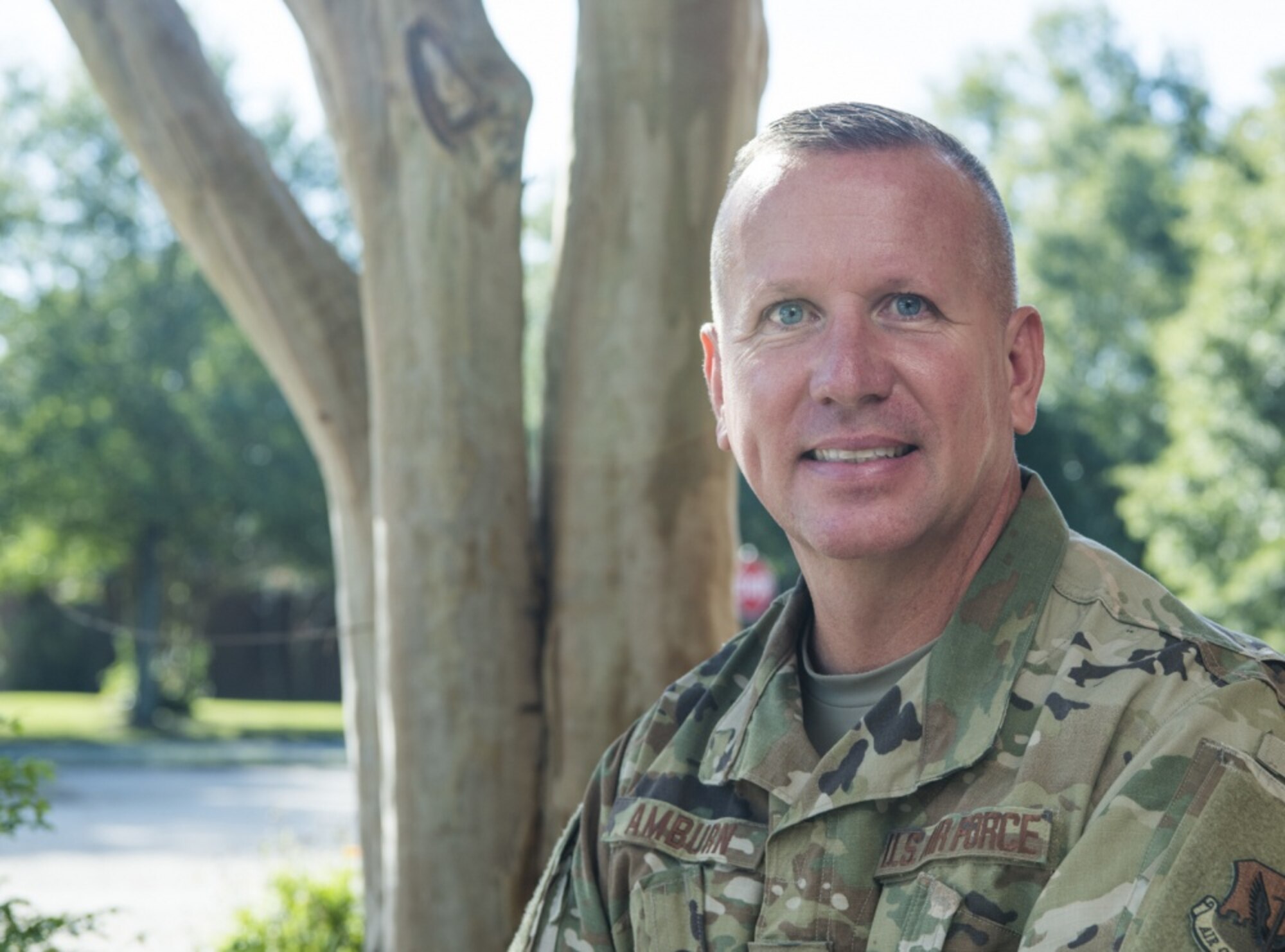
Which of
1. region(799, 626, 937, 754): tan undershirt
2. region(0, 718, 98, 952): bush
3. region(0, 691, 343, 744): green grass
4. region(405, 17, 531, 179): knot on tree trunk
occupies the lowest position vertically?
region(0, 691, 343, 744): green grass

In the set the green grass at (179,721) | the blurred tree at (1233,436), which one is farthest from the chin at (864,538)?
the green grass at (179,721)

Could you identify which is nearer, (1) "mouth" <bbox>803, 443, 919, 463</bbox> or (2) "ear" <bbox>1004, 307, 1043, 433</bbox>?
(1) "mouth" <bbox>803, 443, 919, 463</bbox>

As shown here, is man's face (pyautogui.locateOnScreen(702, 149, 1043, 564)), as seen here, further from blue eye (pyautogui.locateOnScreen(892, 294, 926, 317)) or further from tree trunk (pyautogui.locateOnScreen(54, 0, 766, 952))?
tree trunk (pyautogui.locateOnScreen(54, 0, 766, 952))

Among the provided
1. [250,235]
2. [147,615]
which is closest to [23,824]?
[250,235]

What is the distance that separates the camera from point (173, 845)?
12680mm

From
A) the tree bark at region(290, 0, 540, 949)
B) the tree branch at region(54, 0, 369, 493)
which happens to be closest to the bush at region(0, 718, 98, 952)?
the tree bark at region(290, 0, 540, 949)

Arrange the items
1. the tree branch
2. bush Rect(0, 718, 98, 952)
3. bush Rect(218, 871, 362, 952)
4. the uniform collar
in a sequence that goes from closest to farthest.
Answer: the uniform collar → bush Rect(0, 718, 98, 952) → the tree branch → bush Rect(218, 871, 362, 952)

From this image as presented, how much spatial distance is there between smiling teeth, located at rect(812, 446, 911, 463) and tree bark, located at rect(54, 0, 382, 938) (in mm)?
2347

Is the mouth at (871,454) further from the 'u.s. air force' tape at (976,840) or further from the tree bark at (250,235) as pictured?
the tree bark at (250,235)

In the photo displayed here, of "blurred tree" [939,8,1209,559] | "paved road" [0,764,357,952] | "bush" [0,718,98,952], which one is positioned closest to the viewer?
"bush" [0,718,98,952]

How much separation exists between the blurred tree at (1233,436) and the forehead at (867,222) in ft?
52.8

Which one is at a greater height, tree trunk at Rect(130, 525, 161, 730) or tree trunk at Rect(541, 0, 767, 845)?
tree trunk at Rect(541, 0, 767, 845)

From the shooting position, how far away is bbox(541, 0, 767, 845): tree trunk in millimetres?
3793

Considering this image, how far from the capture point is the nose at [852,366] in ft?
6.72
